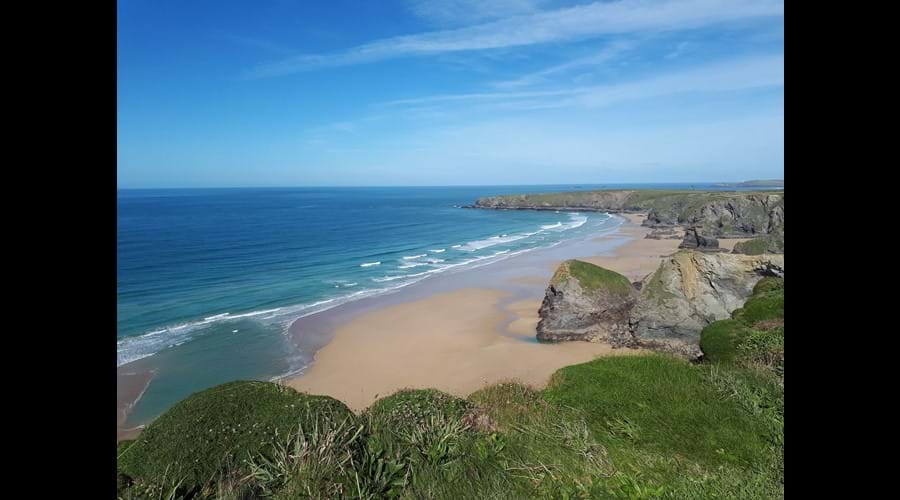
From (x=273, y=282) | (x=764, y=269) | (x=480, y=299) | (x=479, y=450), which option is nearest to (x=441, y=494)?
(x=479, y=450)

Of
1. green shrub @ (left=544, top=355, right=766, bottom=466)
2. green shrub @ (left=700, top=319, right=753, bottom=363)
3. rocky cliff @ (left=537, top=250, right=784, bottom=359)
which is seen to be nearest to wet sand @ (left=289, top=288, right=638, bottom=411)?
rocky cliff @ (left=537, top=250, right=784, bottom=359)

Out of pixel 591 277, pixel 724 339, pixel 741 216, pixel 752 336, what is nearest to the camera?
pixel 752 336

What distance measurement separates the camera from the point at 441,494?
6.88 meters

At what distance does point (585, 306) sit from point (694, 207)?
69641 mm

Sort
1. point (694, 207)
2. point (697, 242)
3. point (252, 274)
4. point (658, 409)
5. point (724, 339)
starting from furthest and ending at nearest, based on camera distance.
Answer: point (694, 207) < point (697, 242) < point (252, 274) < point (724, 339) < point (658, 409)

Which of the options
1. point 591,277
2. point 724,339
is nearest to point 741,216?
point 591,277

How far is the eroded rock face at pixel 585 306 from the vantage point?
2536 centimetres

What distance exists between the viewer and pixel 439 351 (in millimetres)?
24562

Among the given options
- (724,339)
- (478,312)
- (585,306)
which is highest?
(724,339)

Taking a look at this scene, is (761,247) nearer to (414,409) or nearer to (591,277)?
(591,277)

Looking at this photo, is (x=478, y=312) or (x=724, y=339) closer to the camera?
(x=724, y=339)

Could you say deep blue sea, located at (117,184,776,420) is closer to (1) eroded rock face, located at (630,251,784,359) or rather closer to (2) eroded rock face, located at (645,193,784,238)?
(1) eroded rock face, located at (630,251,784,359)
